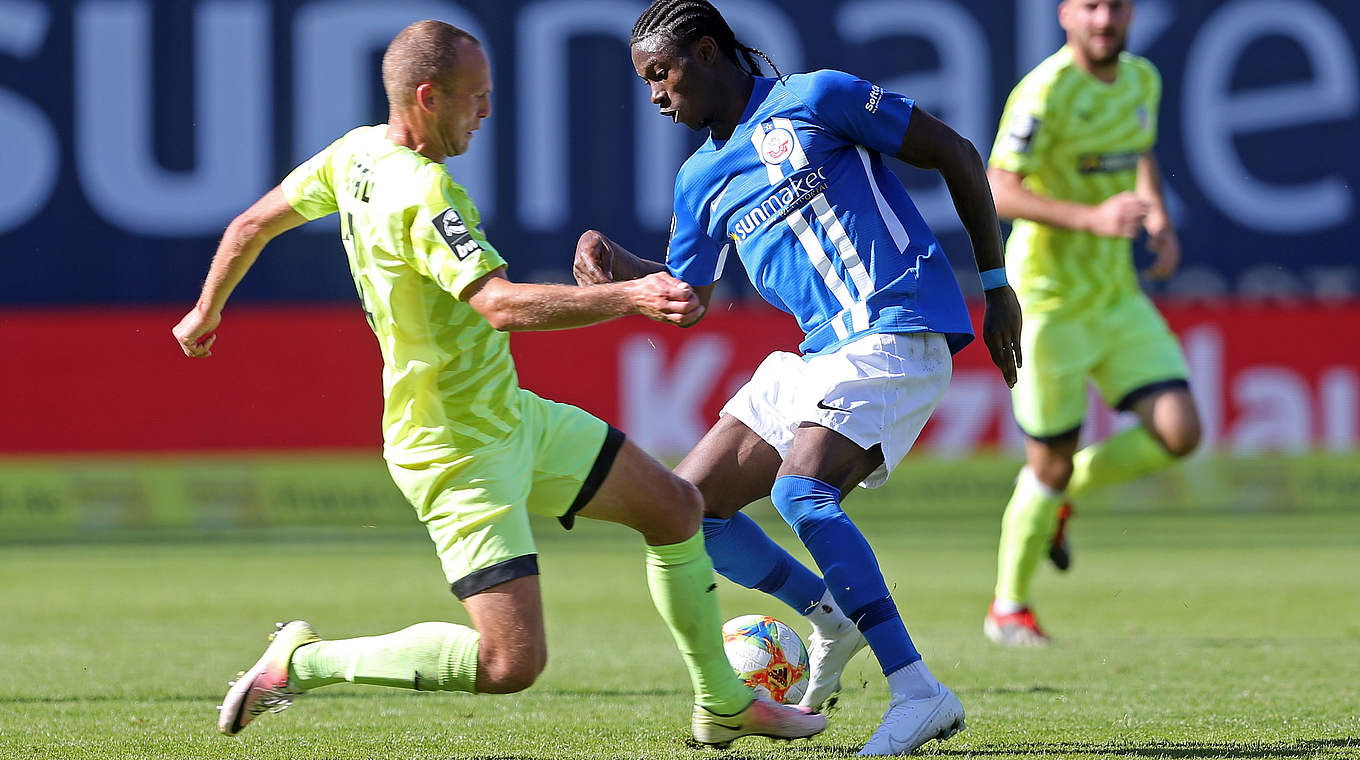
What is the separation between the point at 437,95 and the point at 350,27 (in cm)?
1199

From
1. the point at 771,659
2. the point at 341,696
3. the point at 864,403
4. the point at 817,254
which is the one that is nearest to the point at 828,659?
the point at 771,659

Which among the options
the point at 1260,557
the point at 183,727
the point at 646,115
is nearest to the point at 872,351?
the point at 183,727

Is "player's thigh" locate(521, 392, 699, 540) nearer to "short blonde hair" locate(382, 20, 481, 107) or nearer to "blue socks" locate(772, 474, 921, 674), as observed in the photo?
"blue socks" locate(772, 474, 921, 674)

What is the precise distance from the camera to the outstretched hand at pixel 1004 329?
15.4 ft

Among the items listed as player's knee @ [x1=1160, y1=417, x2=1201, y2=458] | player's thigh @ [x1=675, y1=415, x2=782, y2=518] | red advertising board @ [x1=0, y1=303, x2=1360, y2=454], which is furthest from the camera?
red advertising board @ [x1=0, y1=303, x2=1360, y2=454]

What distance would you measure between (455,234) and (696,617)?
3.95ft

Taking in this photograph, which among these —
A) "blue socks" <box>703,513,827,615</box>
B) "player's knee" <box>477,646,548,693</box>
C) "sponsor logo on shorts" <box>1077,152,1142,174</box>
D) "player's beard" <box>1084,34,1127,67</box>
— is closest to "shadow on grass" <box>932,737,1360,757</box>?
"blue socks" <box>703,513,827,615</box>

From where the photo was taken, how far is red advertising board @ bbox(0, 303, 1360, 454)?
14086mm

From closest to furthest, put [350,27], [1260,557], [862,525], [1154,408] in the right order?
[1154,408] → [1260,557] → [862,525] → [350,27]

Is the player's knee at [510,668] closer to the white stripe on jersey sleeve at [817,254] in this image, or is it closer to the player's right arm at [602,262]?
the player's right arm at [602,262]

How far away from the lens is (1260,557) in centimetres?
1161

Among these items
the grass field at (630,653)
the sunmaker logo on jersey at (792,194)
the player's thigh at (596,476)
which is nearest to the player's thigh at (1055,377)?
the grass field at (630,653)

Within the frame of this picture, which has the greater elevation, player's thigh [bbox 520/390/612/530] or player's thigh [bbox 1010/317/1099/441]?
player's thigh [bbox 520/390/612/530]

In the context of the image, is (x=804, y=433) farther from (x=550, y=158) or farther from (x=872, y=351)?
(x=550, y=158)
